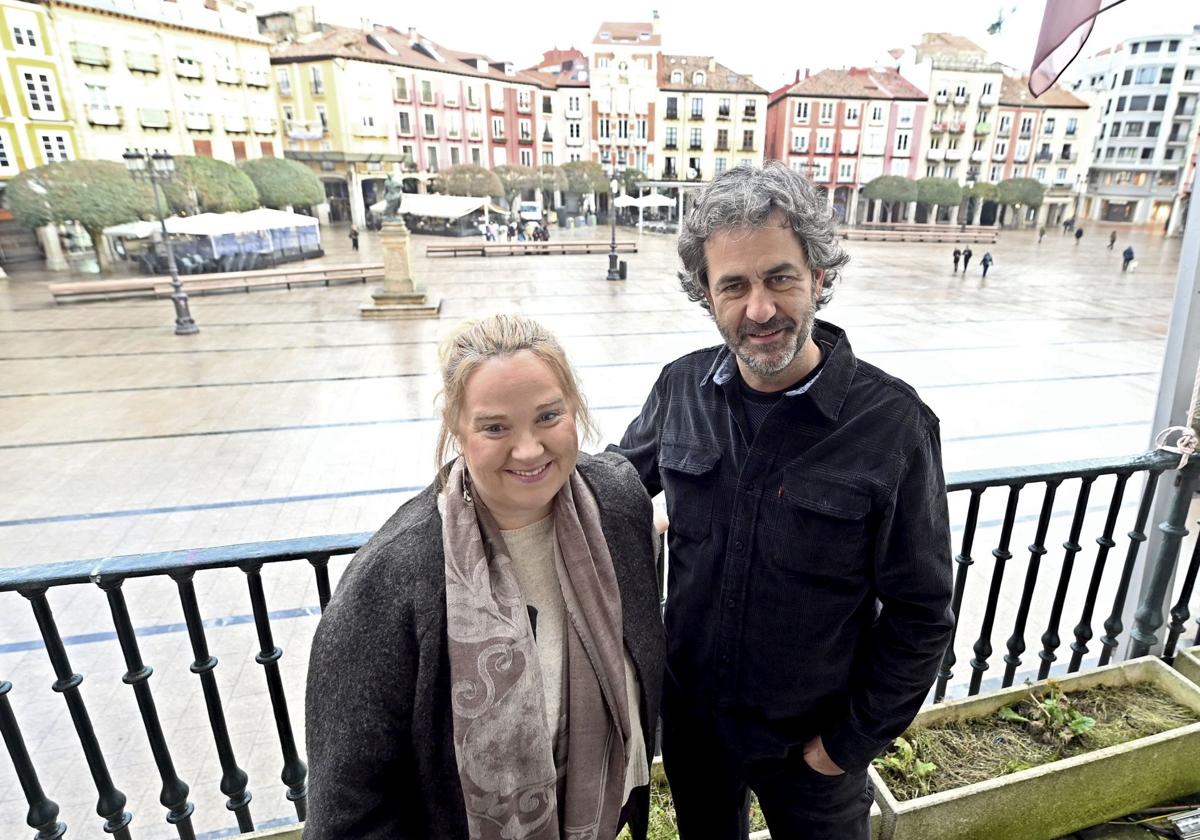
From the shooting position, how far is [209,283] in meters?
18.3

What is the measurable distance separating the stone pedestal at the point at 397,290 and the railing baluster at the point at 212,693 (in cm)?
1341

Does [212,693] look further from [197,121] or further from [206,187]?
[197,121]

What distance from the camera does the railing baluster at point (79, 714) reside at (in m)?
1.35

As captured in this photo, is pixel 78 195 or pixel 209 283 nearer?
pixel 209 283

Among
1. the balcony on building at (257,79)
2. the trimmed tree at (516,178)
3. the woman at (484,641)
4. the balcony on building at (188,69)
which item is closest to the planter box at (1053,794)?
the woman at (484,641)

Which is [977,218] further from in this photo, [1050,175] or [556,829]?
[556,829]

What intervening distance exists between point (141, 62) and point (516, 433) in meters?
36.7

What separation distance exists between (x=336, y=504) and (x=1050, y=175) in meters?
54.4

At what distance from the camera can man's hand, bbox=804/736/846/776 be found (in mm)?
1356

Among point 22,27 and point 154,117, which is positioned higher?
point 22,27

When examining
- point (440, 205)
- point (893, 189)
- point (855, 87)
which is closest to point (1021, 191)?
point (893, 189)

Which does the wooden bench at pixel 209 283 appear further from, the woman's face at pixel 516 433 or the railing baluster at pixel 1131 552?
the railing baluster at pixel 1131 552

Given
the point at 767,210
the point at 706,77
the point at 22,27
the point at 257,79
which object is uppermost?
the point at 706,77

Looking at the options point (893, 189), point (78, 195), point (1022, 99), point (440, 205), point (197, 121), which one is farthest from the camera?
point (1022, 99)
